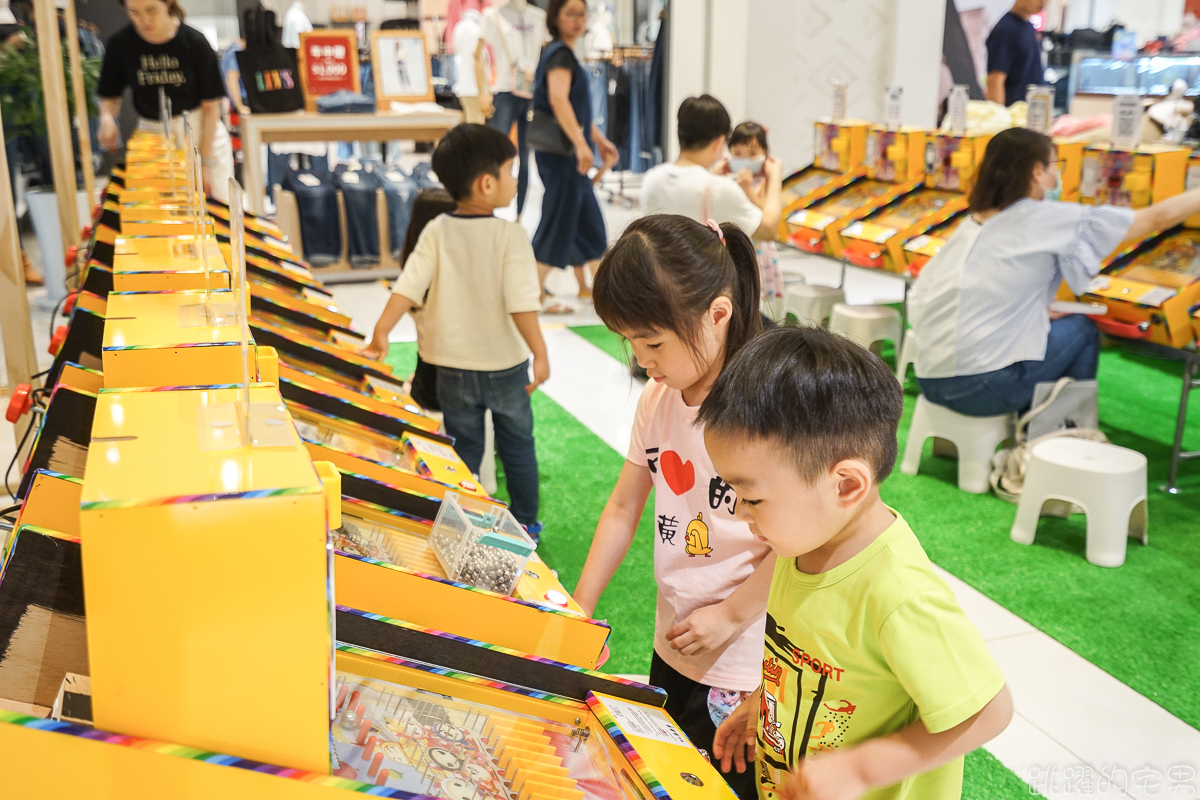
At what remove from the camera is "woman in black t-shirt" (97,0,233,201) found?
5.13 metres

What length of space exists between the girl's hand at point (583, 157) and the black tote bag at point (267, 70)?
195 centimetres

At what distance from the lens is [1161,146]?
3.85 metres

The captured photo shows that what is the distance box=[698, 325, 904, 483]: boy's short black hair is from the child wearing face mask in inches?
136

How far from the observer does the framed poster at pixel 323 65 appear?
6.73 meters

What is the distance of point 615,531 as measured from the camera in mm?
1613

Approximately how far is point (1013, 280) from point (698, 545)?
2439 millimetres

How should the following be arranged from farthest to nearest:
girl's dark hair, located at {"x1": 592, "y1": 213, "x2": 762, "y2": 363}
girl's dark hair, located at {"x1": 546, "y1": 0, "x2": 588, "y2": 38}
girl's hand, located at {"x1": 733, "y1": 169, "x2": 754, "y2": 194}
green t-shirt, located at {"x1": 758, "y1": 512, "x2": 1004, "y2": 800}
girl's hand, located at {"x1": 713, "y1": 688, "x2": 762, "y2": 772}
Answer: girl's dark hair, located at {"x1": 546, "y1": 0, "x2": 588, "y2": 38} < girl's hand, located at {"x1": 733, "y1": 169, "x2": 754, "y2": 194} < girl's dark hair, located at {"x1": 592, "y1": 213, "x2": 762, "y2": 363} < girl's hand, located at {"x1": 713, "y1": 688, "x2": 762, "y2": 772} < green t-shirt, located at {"x1": 758, "y1": 512, "x2": 1004, "y2": 800}

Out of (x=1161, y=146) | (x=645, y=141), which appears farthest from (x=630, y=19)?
(x=1161, y=146)

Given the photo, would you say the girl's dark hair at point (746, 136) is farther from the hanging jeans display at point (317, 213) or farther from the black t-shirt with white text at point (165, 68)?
the hanging jeans display at point (317, 213)

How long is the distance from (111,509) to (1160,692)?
8.45ft

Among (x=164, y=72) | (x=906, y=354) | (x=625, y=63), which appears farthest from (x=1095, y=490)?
(x=625, y=63)

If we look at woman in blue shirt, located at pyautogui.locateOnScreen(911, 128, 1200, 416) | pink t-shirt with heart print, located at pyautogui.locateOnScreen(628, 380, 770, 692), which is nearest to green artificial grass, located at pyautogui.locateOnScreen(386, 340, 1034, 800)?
pink t-shirt with heart print, located at pyautogui.locateOnScreen(628, 380, 770, 692)

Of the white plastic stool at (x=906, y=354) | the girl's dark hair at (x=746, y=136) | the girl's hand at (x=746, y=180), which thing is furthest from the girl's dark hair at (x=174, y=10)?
the white plastic stool at (x=906, y=354)

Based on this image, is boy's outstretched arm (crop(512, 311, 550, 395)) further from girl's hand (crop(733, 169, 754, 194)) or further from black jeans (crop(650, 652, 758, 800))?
girl's hand (crop(733, 169, 754, 194))
